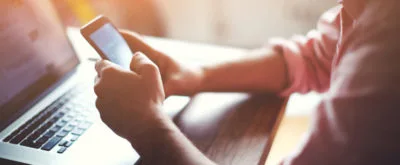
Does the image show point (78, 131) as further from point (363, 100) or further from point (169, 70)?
point (363, 100)

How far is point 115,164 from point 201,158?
128 millimetres

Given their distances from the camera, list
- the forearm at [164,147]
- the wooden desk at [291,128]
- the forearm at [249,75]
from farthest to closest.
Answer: the wooden desk at [291,128] < the forearm at [249,75] < the forearm at [164,147]

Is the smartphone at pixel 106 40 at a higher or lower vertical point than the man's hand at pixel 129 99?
higher

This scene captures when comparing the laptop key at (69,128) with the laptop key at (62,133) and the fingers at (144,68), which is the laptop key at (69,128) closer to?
the laptop key at (62,133)

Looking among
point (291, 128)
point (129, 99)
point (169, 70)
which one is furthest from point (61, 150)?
point (291, 128)

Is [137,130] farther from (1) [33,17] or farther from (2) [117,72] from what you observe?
(1) [33,17]

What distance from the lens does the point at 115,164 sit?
56 cm

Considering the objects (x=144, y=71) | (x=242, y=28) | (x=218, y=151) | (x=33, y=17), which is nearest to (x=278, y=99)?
(x=218, y=151)

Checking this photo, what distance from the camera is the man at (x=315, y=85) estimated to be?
0.40m

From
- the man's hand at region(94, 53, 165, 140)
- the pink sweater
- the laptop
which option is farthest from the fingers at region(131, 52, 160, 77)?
the pink sweater

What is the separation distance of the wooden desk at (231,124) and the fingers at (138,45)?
0.11m

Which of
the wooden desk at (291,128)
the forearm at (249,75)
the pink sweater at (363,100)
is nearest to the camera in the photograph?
the pink sweater at (363,100)

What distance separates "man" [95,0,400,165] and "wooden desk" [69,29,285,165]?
0.09ft

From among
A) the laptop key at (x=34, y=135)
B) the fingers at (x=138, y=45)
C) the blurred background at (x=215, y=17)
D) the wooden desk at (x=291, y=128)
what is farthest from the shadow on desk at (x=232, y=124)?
the blurred background at (x=215, y=17)
